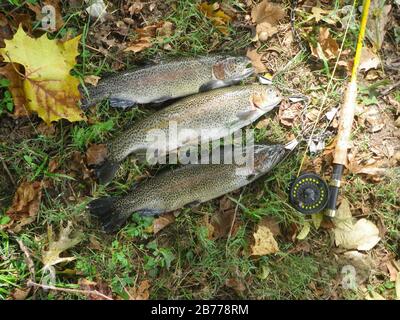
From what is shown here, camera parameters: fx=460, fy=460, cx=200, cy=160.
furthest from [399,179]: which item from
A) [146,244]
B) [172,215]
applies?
[146,244]

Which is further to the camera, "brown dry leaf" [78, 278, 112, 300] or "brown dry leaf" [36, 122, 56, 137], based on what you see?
"brown dry leaf" [36, 122, 56, 137]

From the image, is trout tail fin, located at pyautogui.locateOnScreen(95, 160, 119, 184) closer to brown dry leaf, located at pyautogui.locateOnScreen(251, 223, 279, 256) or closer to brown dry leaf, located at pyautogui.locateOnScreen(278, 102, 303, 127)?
brown dry leaf, located at pyautogui.locateOnScreen(251, 223, 279, 256)

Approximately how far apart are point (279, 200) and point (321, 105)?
91cm

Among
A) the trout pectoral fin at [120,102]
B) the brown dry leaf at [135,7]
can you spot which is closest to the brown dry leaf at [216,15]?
the brown dry leaf at [135,7]

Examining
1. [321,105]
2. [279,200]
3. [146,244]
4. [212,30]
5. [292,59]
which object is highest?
[212,30]

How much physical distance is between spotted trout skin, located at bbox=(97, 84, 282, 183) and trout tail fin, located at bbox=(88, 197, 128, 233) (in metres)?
0.17

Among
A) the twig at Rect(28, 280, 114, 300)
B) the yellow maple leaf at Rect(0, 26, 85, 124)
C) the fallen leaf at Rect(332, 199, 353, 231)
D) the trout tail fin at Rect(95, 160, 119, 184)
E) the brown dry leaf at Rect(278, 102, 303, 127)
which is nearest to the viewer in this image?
the yellow maple leaf at Rect(0, 26, 85, 124)

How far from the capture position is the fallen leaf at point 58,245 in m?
3.67

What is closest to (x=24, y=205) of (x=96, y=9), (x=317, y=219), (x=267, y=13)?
(x=96, y=9)

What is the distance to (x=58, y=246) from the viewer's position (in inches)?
146

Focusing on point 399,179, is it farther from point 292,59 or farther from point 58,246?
point 58,246

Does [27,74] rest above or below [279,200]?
above

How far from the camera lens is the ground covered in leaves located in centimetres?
372

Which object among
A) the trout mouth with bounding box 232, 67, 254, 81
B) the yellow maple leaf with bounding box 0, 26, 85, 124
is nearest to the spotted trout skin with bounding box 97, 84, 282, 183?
the trout mouth with bounding box 232, 67, 254, 81
